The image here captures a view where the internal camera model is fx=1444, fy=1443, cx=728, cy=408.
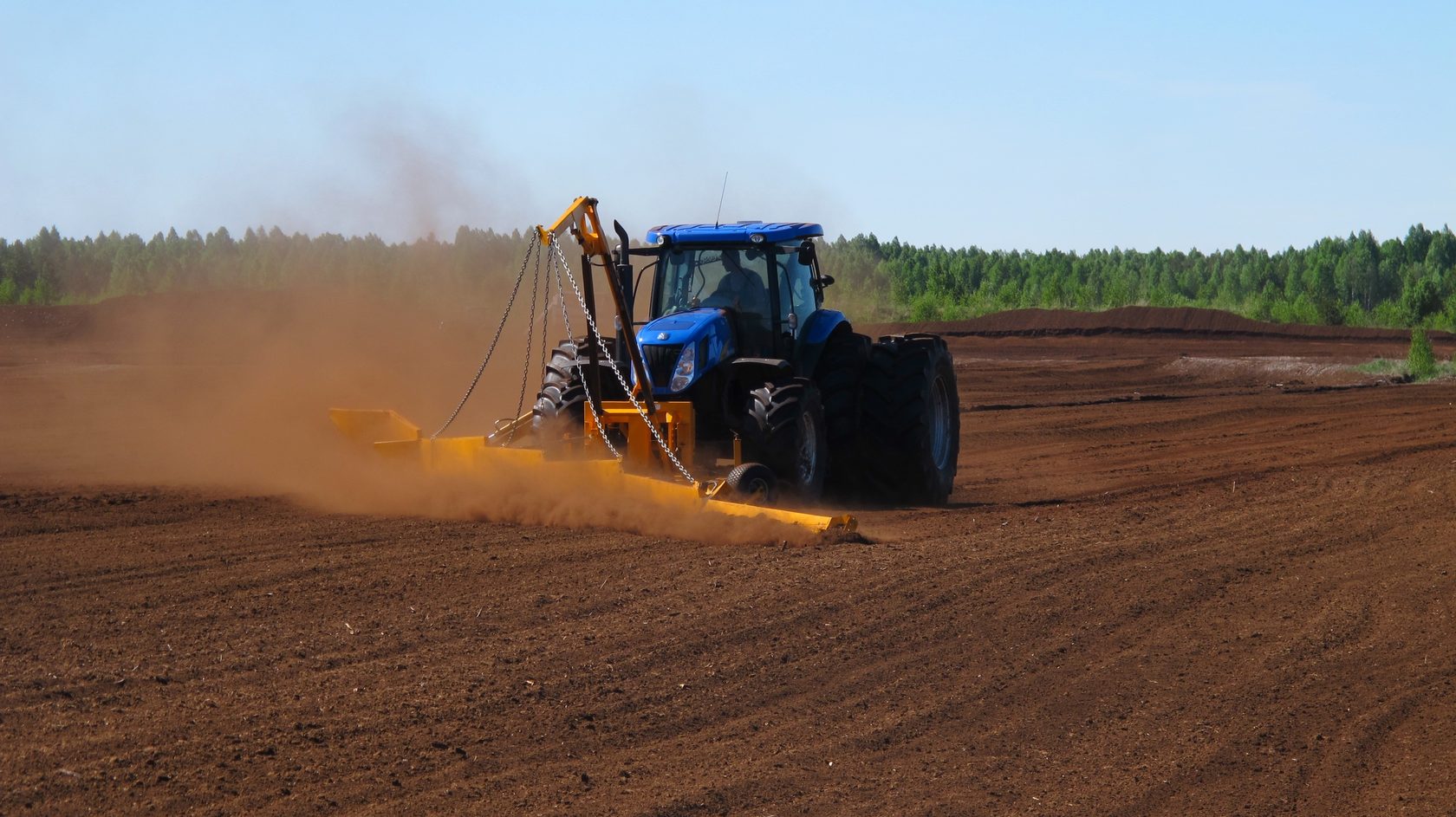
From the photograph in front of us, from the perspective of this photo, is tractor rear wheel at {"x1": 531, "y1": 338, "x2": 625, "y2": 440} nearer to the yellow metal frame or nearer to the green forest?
the yellow metal frame

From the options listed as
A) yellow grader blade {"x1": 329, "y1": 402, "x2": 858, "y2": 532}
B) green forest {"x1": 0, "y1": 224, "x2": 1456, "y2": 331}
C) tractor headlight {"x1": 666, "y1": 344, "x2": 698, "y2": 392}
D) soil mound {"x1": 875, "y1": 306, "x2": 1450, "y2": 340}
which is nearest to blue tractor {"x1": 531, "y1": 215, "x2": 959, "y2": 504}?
tractor headlight {"x1": 666, "y1": 344, "x2": 698, "y2": 392}

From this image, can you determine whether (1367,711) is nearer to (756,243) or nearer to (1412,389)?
(756,243)

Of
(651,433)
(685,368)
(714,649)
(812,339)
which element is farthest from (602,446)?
(714,649)

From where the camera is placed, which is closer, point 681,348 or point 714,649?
point 714,649

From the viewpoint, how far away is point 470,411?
17.6 metres

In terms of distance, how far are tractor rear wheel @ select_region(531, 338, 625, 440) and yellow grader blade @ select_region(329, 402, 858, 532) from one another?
0.41 m

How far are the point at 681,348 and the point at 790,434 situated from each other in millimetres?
1218

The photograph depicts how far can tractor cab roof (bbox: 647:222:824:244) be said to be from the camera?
41.9ft

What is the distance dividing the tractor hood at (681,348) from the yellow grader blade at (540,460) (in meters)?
0.37

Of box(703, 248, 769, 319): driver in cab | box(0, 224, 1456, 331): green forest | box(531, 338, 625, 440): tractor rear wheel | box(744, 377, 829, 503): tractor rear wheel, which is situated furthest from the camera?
box(0, 224, 1456, 331): green forest

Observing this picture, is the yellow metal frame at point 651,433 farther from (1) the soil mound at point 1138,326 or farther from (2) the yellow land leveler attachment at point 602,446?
(1) the soil mound at point 1138,326

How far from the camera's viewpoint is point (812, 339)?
1342cm

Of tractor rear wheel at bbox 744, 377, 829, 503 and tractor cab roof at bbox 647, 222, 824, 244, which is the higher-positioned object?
tractor cab roof at bbox 647, 222, 824, 244

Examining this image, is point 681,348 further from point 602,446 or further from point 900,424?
point 900,424
